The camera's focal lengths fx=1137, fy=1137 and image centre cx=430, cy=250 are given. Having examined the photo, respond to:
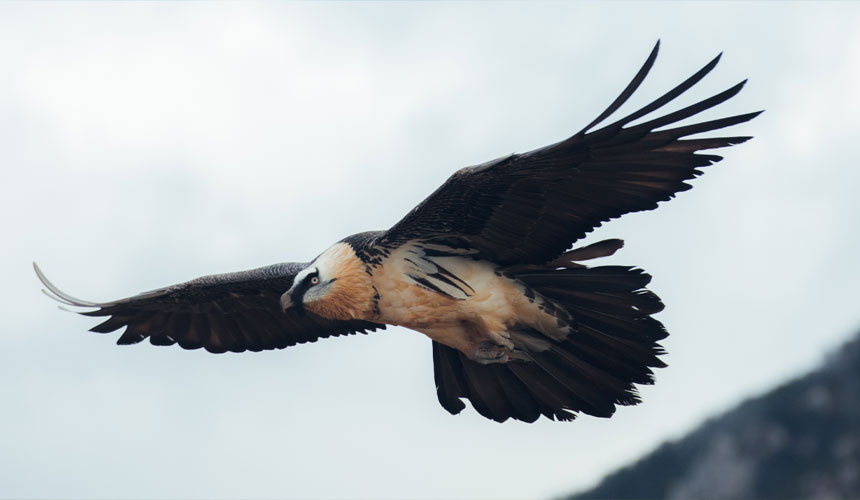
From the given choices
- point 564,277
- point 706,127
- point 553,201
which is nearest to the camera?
point 706,127

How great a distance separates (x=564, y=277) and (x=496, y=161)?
1.28 m

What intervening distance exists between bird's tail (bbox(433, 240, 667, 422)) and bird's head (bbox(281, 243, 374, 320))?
1121mm

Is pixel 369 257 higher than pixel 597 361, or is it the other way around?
pixel 369 257

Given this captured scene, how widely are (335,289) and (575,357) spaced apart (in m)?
1.88

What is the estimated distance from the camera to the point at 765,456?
69.9 feet

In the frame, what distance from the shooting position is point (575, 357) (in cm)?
854

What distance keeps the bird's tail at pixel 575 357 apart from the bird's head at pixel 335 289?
1.12 meters

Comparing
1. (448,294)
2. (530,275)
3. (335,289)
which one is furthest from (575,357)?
(335,289)

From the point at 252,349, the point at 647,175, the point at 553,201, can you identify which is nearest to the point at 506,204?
the point at 553,201

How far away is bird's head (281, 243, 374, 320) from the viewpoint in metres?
8.21

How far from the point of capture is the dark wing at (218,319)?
9641 millimetres

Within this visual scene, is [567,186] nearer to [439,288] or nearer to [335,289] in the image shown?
[439,288]

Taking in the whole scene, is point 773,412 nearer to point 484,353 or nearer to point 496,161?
point 484,353

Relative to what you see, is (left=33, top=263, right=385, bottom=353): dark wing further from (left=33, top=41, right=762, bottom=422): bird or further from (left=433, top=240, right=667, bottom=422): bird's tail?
(left=433, top=240, right=667, bottom=422): bird's tail
